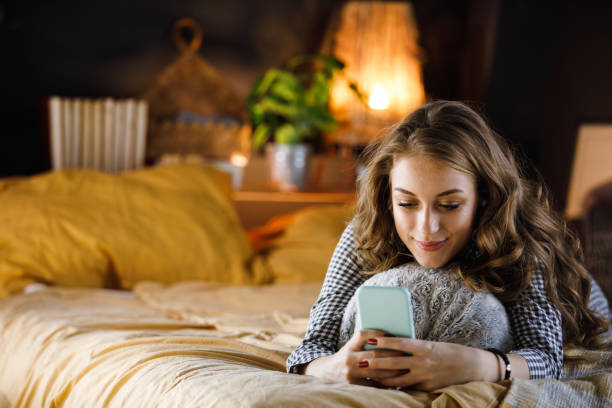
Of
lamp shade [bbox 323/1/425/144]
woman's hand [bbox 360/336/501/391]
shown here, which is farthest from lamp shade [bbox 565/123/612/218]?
woman's hand [bbox 360/336/501/391]

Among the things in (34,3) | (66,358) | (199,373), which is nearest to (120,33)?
(34,3)

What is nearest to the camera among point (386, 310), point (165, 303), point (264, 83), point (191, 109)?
point (386, 310)

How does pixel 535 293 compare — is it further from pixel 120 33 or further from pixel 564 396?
pixel 120 33

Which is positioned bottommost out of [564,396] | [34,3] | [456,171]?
[564,396]

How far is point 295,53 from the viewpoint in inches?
121

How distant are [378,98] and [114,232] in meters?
1.51

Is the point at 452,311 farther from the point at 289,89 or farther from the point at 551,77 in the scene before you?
the point at 551,77

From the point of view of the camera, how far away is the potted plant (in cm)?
275

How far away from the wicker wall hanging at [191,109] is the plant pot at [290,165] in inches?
9.5

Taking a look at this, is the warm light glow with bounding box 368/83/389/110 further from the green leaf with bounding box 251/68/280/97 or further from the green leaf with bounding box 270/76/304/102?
the green leaf with bounding box 251/68/280/97

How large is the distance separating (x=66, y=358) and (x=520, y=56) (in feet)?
8.37

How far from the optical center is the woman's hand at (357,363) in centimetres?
95

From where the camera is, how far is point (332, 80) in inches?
115

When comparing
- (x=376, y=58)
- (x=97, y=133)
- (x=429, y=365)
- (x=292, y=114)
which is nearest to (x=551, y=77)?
(x=376, y=58)
